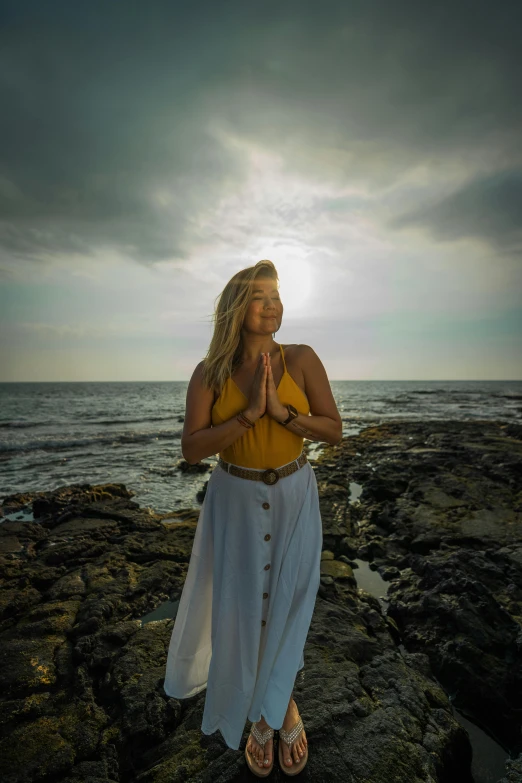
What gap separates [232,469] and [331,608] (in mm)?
2554

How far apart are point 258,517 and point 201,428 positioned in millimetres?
641

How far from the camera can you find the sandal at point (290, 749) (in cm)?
221

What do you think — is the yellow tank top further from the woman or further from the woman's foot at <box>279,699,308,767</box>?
the woman's foot at <box>279,699,308,767</box>

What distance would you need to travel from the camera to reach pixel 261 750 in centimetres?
228

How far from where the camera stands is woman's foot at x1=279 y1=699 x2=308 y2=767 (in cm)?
224

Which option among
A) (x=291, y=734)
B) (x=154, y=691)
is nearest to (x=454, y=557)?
(x=291, y=734)

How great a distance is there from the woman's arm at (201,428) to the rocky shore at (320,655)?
1.96m

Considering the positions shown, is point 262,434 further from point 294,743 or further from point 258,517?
point 294,743

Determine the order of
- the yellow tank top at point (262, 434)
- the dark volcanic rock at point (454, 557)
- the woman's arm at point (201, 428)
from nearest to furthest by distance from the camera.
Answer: the woman's arm at point (201, 428), the yellow tank top at point (262, 434), the dark volcanic rock at point (454, 557)

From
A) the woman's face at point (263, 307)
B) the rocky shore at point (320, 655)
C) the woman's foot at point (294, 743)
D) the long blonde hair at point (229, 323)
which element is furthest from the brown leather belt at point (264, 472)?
the rocky shore at point (320, 655)

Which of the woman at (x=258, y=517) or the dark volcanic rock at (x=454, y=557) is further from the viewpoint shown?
the dark volcanic rock at (x=454, y=557)

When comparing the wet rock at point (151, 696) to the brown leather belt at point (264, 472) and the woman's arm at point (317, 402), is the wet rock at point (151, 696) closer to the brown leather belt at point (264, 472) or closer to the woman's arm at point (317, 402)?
the brown leather belt at point (264, 472)

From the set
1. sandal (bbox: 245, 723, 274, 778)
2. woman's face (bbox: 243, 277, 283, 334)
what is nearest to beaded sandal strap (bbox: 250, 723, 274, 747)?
sandal (bbox: 245, 723, 274, 778)

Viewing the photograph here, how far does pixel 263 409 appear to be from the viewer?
6.90 feet
